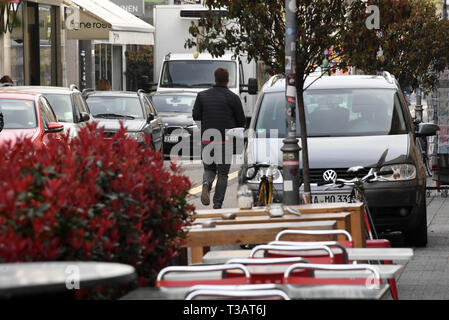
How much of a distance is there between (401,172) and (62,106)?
10.3m

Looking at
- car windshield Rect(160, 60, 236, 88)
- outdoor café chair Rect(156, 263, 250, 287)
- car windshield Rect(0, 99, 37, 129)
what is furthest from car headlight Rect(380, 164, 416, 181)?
car windshield Rect(160, 60, 236, 88)

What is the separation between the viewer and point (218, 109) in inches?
590

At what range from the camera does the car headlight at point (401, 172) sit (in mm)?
11914

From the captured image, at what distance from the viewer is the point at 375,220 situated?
11.8 metres

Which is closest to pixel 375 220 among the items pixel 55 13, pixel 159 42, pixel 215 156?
pixel 215 156

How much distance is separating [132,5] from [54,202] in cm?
3986

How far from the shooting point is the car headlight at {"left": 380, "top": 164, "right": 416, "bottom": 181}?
1191 centimetres

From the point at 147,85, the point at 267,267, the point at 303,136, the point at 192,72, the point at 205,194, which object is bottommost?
the point at 205,194

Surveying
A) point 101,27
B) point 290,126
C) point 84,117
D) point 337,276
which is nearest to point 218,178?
point 290,126

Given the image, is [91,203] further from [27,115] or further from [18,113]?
[18,113]

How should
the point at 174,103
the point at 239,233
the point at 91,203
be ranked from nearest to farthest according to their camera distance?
1. the point at 91,203
2. the point at 239,233
3. the point at 174,103

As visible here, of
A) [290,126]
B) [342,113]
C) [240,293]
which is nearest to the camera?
[240,293]

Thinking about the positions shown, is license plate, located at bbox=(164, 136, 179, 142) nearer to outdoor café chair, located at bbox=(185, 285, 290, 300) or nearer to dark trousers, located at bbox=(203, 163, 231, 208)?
dark trousers, located at bbox=(203, 163, 231, 208)

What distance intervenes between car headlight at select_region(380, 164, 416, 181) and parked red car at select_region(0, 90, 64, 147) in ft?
21.5
